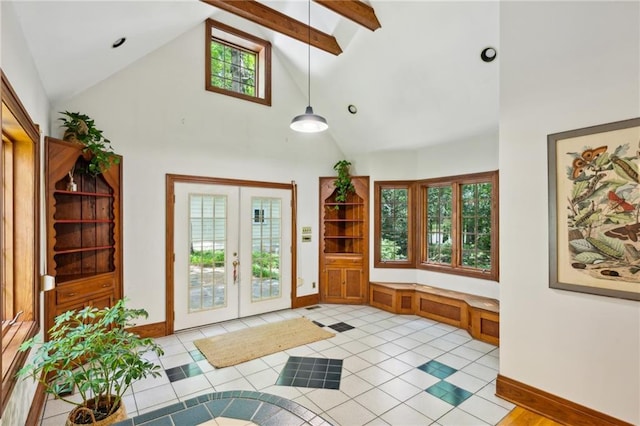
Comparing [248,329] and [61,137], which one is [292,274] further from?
[61,137]

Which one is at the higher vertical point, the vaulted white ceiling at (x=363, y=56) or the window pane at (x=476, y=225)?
the vaulted white ceiling at (x=363, y=56)

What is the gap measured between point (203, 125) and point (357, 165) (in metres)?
2.76

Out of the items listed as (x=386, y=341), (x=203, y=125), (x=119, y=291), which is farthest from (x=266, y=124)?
(x=386, y=341)

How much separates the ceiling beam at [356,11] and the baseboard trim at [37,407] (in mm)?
4224

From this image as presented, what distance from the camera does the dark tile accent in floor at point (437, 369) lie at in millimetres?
3367

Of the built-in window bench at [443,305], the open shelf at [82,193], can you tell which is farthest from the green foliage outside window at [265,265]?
the open shelf at [82,193]

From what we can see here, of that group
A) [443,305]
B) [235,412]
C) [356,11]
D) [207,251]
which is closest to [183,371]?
[207,251]

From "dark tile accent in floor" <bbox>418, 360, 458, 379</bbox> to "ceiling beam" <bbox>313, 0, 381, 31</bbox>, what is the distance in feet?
12.5

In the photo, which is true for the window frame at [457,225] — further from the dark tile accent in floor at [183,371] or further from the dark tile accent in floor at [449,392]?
the dark tile accent in floor at [183,371]

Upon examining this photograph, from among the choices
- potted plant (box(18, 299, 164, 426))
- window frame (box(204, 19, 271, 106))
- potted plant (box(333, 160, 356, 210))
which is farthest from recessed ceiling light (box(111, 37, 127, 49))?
potted plant (box(333, 160, 356, 210))

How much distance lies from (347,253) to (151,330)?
333cm

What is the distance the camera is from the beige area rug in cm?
375

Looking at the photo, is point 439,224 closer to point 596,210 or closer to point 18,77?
point 596,210

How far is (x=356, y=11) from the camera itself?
11.6 feet
